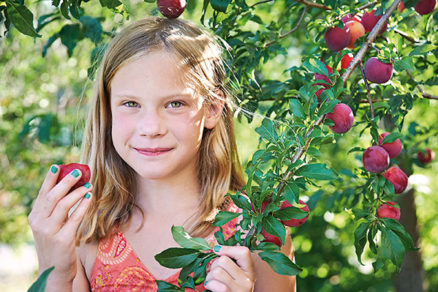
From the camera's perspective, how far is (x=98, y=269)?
1.75 m

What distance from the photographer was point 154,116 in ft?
5.05

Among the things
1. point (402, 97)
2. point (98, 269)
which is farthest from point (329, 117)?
point (98, 269)

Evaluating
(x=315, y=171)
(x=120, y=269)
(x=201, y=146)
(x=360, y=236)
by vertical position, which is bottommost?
(x=120, y=269)

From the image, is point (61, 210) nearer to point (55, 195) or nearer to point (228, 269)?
point (55, 195)

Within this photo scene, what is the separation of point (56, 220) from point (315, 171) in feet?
2.10

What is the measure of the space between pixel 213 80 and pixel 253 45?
0.17 meters

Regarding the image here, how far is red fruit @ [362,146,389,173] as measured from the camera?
1.38 m

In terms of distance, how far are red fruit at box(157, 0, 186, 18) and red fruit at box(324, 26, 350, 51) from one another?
42 cm

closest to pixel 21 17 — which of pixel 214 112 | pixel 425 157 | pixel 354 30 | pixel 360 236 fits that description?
pixel 214 112

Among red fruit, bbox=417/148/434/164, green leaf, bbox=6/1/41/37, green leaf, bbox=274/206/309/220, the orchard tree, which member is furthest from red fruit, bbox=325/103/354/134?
red fruit, bbox=417/148/434/164

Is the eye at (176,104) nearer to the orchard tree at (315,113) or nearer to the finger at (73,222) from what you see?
the orchard tree at (315,113)

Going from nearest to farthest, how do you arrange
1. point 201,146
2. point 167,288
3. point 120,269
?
point 167,288 → point 120,269 → point 201,146

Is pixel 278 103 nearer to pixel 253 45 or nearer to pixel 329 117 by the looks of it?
pixel 253 45

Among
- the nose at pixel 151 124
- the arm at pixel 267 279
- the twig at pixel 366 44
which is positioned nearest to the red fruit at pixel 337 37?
the twig at pixel 366 44
